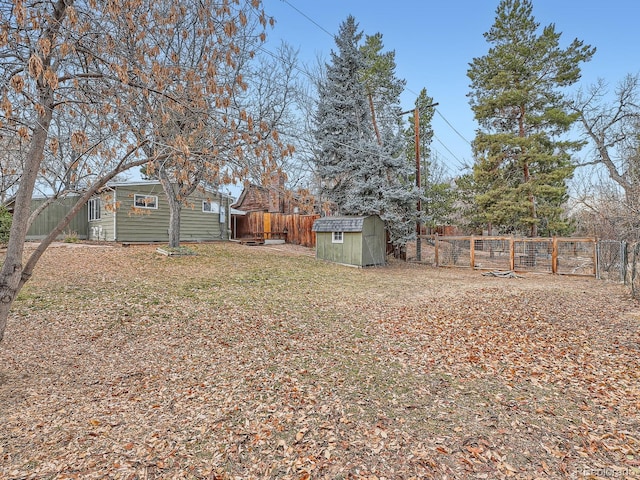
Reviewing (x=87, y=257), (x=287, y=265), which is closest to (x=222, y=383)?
(x=287, y=265)

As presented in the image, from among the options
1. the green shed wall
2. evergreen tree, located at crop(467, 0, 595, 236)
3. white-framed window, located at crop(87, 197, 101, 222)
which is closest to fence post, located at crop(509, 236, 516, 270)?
evergreen tree, located at crop(467, 0, 595, 236)

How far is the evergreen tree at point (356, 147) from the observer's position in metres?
14.8

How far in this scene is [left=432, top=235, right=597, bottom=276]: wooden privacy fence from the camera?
12430 mm

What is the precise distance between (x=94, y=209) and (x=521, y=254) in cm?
2080

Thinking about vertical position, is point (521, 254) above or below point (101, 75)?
below

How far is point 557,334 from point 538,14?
1729 centimetres

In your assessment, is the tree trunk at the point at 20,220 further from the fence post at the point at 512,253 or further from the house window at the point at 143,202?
the fence post at the point at 512,253

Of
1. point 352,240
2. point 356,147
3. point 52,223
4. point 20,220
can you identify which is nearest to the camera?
point 20,220

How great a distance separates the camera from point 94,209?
17172 millimetres

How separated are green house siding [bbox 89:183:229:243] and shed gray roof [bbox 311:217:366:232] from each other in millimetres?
5300

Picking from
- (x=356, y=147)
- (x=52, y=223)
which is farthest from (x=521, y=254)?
(x=52, y=223)

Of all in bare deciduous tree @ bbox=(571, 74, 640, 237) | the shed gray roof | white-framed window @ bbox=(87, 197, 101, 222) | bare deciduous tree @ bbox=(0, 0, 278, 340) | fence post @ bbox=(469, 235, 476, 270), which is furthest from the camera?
white-framed window @ bbox=(87, 197, 101, 222)

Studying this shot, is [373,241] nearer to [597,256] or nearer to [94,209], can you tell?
[597,256]

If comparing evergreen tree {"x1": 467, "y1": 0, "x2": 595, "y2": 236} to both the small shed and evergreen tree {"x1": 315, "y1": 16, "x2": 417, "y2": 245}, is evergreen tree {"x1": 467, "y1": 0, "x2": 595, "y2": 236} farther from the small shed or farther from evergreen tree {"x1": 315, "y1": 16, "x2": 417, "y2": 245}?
the small shed
